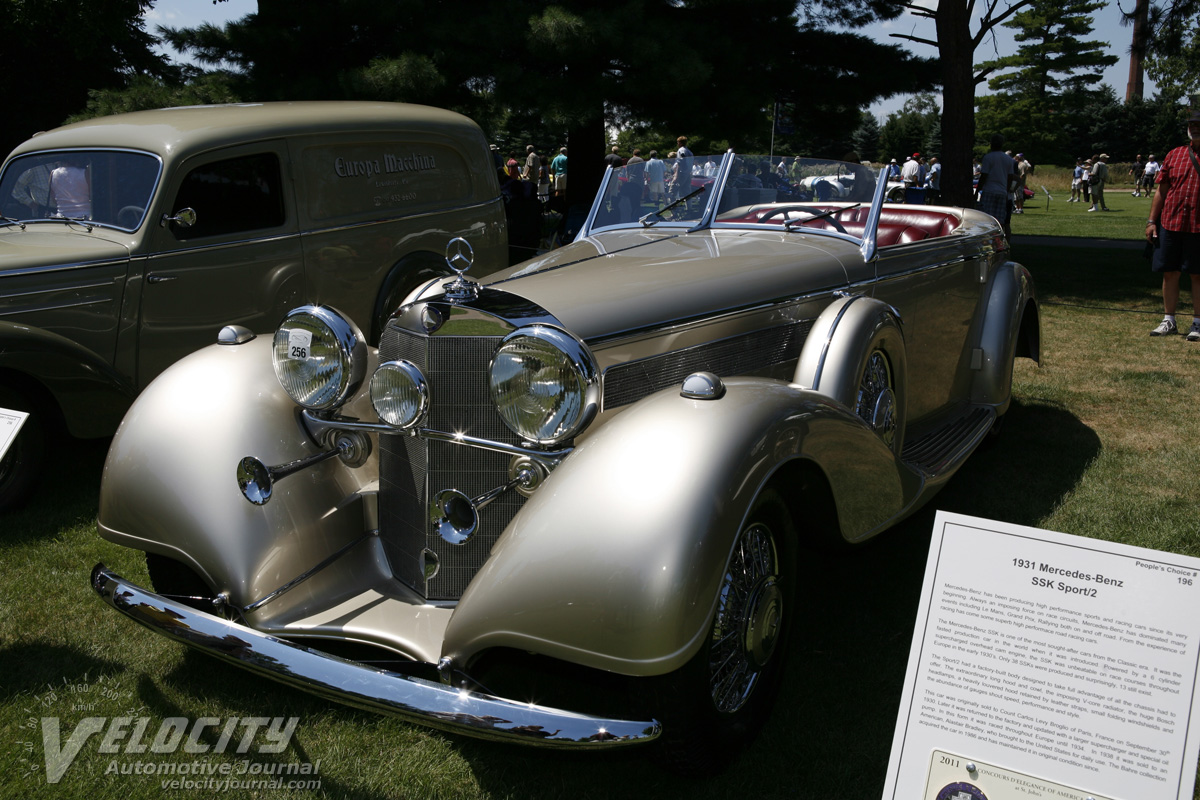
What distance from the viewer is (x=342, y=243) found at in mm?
5746

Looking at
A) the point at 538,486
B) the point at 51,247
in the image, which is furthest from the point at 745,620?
the point at 51,247

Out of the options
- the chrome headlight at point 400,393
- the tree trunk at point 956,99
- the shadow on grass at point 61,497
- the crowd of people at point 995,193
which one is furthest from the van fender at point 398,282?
the tree trunk at point 956,99

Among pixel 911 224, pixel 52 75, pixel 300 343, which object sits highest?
pixel 52 75

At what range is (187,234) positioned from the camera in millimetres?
4992

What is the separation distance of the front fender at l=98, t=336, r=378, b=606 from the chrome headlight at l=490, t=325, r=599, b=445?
786 millimetres

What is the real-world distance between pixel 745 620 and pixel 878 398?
4.34ft

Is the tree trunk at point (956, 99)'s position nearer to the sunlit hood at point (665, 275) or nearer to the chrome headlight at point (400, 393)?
the sunlit hood at point (665, 275)

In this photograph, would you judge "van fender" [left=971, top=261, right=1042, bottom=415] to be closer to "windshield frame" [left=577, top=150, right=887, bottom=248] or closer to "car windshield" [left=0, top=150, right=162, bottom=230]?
"windshield frame" [left=577, top=150, right=887, bottom=248]

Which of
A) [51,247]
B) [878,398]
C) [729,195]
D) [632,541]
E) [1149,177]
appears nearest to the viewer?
[632,541]

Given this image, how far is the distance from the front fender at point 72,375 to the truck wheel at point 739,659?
3709 mm

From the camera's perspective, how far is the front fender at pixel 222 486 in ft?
8.08

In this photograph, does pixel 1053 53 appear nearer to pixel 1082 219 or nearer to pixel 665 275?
pixel 1082 219

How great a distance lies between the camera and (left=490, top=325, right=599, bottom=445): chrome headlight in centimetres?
219

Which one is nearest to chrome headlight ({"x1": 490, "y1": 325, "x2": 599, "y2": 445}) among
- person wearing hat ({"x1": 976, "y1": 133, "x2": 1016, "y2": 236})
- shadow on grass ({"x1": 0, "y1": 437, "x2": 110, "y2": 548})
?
shadow on grass ({"x1": 0, "y1": 437, "x2": 110, "y2": 548})
